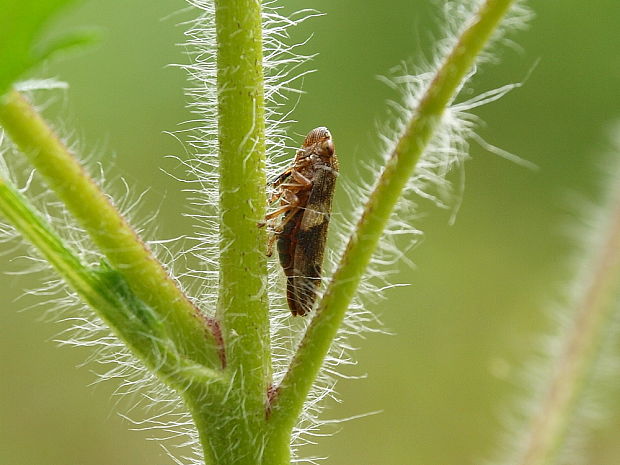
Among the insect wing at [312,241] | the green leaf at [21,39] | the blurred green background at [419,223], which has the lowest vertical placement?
the blurred green background at [419,223]

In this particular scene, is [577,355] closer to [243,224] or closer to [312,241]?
[312,241]

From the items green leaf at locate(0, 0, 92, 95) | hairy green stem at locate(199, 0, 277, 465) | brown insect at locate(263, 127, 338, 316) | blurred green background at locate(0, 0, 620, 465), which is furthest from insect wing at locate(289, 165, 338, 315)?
blurred green background at locate(0, 0, 620, 465)

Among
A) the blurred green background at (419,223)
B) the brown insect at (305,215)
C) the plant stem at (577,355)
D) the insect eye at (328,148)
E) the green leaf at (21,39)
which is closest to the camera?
the green leaf at (21,39)

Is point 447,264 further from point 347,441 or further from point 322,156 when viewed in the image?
point 322,156

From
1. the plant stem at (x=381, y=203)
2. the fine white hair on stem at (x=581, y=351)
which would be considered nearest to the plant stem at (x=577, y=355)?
the fine white hair on stem at (x=581, y=351)

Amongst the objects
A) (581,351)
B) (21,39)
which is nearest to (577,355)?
(581,351)

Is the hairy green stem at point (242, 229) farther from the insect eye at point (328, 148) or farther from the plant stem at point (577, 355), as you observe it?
the plant stem at point (577, 355)
